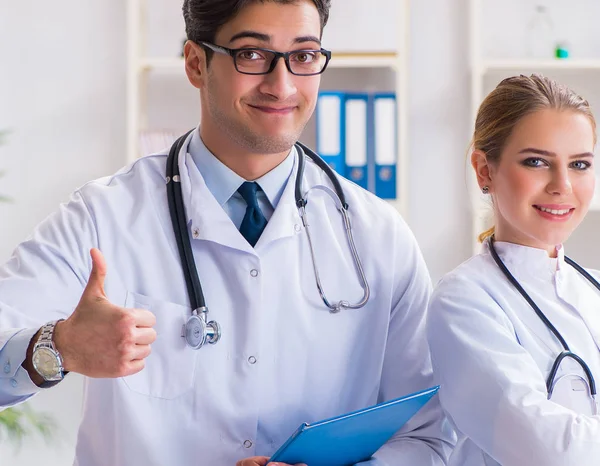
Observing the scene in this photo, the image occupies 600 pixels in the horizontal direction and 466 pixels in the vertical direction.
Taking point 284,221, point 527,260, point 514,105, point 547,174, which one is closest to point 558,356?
point 527,260

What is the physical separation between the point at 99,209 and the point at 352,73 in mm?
1777

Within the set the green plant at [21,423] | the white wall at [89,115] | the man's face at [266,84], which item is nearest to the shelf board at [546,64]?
the white wall at [89,115]

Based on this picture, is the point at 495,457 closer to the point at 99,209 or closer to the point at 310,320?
the point at 310,320

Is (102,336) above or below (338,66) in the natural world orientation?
below

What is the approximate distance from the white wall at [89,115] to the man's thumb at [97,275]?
2072 millimetres

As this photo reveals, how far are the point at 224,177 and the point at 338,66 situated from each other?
4.74 ft

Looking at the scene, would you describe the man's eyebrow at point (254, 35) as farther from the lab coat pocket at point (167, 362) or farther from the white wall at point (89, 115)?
the white wall at point (89, 115)

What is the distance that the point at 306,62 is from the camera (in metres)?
1.53

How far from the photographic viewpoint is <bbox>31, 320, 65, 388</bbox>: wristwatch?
1.20m

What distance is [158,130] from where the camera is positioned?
2.98 m

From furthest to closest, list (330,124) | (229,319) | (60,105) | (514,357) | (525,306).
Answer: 1. (60,105)
2. (330,124)
3. (229,319)
4. (525,306)
5. (514,357)

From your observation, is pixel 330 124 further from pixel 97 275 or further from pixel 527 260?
pixel 97 275

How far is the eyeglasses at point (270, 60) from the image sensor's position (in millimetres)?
1502

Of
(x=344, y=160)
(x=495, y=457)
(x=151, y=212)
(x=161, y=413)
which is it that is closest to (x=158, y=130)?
(x=344, y=160)
